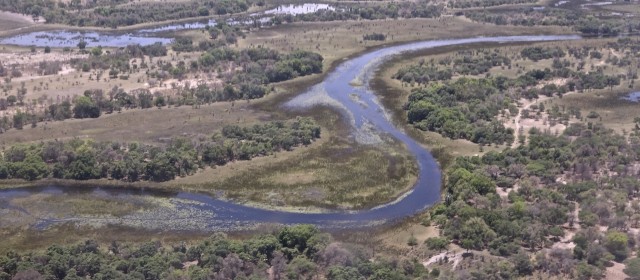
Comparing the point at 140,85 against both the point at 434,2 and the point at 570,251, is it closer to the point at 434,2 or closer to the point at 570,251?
the point at 570,251

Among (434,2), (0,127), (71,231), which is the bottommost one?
(71,231)

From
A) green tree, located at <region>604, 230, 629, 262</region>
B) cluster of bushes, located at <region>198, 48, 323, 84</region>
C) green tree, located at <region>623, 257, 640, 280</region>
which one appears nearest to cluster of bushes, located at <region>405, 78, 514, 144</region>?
cluster of bushes, located at <region>198, 48, 323, 84</region>

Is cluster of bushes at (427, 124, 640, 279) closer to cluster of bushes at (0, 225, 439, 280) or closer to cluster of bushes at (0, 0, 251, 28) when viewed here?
cluster of bushes at (0, 225, 439, 280)

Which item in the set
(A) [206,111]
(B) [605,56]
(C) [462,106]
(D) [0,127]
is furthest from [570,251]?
(B) [605,56]

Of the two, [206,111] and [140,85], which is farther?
[140,85]

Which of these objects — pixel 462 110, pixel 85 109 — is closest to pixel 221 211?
pixel 85 109

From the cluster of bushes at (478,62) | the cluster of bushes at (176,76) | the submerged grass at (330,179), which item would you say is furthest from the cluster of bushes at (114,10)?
the submerged grass at (330,179)
